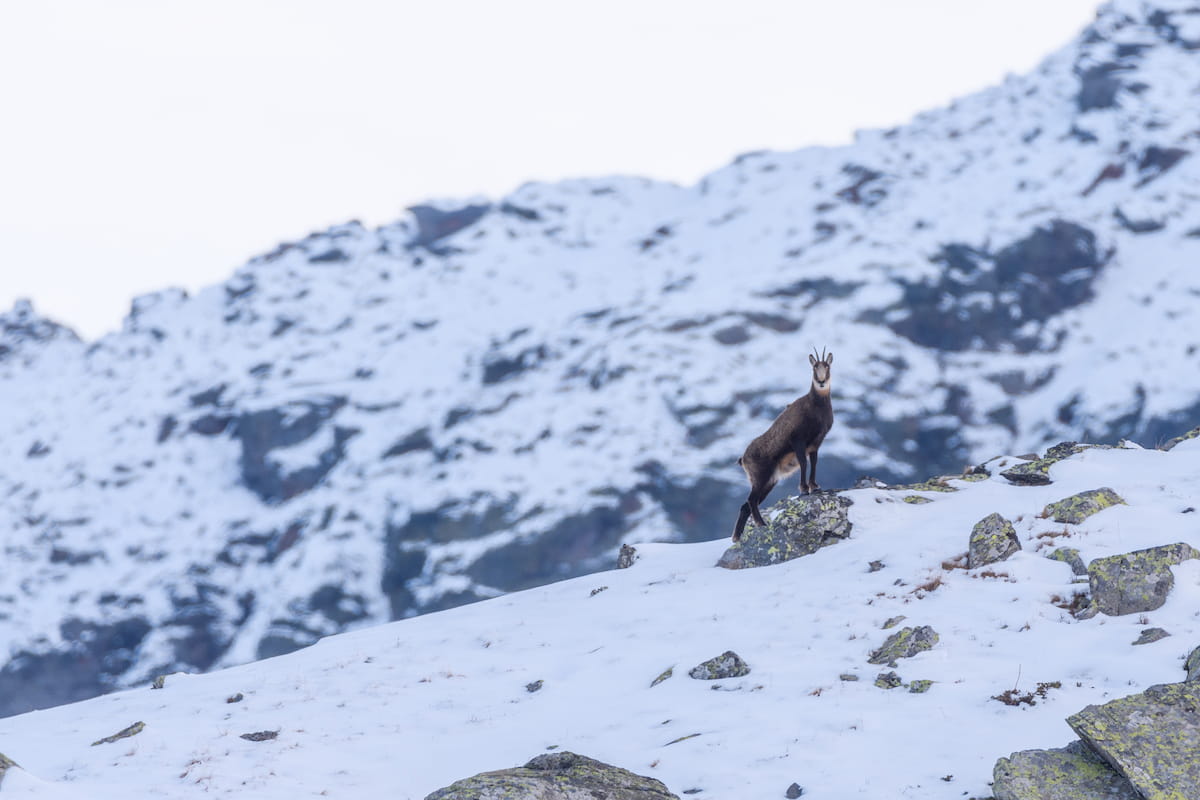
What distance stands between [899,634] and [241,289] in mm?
181035

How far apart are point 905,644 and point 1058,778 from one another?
12.8ft

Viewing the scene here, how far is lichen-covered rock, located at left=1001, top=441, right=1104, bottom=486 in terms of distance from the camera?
60.0 ft

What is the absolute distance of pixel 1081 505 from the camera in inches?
618

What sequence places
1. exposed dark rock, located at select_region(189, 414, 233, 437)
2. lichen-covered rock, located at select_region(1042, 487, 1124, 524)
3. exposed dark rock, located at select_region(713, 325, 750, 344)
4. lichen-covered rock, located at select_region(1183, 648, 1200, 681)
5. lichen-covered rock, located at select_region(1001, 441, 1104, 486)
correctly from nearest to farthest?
lichen-covered rock, located at select_region(1183, 648, 1200, 681) → lichen-covered rock, located at select_region(1042, 487, 1124, 524) → lichen-covered rock, located at select_region(1001, 441, 1104, 486) → exposed dark rock, located at select_region(713, 325, 750, 344) → exposed dark rock, located at select_region(189, 414, 233, 437)

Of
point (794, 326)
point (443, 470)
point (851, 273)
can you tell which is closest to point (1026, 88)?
point (851, 273)

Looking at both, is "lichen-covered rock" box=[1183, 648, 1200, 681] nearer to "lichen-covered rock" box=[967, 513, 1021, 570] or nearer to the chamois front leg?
"lichen-covered rock" box=[967, 513, 1021, 570]

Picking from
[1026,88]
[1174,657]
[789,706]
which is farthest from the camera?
[1026,88]

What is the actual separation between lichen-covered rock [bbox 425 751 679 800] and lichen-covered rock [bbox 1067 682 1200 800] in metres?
3.90

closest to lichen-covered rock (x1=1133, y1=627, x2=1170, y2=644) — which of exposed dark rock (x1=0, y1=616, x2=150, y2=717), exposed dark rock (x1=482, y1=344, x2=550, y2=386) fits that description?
exposed dark rock (x1=482, y1=344, x2=550, y2=386)

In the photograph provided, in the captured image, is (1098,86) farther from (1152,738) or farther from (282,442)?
(1152,738)

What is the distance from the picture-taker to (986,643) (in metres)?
12.3

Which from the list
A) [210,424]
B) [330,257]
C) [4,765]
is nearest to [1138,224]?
[210,424]

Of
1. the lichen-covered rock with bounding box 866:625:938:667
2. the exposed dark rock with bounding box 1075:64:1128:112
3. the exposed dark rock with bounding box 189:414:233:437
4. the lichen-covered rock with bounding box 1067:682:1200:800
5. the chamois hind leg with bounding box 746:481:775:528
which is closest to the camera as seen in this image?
the lichen-covered rock with bounding box 1067:682:1200:800

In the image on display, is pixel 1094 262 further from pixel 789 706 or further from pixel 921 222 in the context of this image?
pixel 789 706
